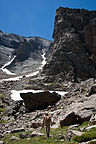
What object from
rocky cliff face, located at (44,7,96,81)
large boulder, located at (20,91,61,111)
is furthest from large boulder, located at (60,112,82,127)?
rocky cliff face, located at (44,7,96,81)

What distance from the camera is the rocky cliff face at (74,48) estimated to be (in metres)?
63.3

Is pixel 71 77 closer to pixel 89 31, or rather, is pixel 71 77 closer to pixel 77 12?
pixel 89 31

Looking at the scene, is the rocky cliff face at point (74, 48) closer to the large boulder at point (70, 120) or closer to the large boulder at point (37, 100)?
the large boulder at point (37, 100)

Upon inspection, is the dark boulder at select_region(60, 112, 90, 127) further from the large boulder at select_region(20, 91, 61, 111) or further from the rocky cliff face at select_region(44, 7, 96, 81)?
the rocky cliff face at select_region(44, 7, 96, 81)

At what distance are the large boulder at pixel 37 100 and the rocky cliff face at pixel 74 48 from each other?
36.2 meters

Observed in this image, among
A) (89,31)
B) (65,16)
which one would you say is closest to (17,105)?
(89,31)

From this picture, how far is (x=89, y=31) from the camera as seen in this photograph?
7119cm

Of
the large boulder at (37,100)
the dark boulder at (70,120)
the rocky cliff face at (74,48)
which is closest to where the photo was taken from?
the dark boulder at (70,120)

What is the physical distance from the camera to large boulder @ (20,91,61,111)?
23.2m

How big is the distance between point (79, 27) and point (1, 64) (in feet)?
401

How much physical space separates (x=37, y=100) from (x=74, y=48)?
156ft

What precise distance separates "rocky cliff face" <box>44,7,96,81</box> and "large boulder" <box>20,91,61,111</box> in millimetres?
36215

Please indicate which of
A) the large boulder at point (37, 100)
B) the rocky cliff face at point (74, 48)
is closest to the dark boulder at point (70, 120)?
the large boulder at point (37, 100)

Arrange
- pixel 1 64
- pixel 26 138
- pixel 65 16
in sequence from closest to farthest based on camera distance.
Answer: pixel 26 138 → pixel 65 16 → pixel 1 64
